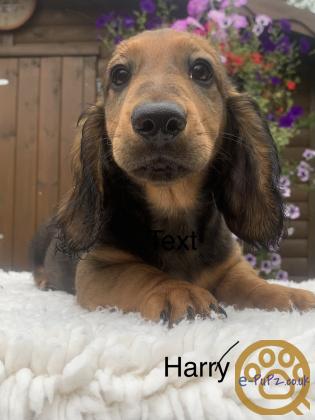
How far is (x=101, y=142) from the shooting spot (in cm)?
214

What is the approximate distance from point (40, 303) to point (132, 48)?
3.42ft

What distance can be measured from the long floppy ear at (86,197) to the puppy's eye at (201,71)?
0.45 meters

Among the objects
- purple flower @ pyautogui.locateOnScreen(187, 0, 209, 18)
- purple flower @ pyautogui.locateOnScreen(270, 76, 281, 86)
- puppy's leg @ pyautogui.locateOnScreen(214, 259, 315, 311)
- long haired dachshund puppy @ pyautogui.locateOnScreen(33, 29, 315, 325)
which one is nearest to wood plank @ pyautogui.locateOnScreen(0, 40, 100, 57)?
purple flower @ pyautogui.locateOnScreen(187, 0, 209, 18)

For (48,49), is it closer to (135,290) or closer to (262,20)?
(262,20)

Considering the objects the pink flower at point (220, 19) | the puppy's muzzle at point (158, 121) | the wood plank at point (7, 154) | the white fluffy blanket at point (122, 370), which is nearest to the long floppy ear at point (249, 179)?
the puppy's muzzle at point (158, 121)

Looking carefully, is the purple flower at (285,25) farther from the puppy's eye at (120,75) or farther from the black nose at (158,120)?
the black nose at (158,120)

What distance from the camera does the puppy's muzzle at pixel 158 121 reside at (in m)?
1.48

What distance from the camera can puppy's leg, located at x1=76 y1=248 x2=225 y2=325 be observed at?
1.43 m

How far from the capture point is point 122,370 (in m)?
1.14

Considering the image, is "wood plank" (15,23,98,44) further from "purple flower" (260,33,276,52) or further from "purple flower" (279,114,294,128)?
"purple flower" (279,114,294,128)

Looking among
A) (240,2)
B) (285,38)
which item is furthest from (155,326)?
(285,38)

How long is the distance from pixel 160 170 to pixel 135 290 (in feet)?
1.27

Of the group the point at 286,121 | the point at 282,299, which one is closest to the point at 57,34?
the point at 286,121

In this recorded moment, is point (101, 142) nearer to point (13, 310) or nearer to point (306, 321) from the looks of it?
point (13, 310)
